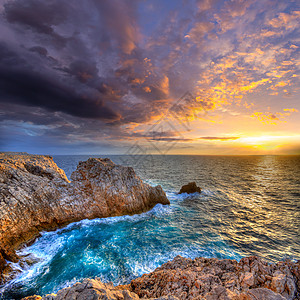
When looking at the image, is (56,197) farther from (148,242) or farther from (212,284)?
(212,284)

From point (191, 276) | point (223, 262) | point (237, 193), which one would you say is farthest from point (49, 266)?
point (237, 193)

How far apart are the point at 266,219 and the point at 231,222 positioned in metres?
6.47

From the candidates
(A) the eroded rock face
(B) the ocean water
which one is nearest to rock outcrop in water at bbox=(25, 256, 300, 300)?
(B) the ocean water

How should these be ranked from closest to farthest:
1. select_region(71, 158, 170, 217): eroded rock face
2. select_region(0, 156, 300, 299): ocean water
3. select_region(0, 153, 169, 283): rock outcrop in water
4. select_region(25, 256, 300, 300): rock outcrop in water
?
1. select_region(25, 256, 300, 300): rock outcrop in water
2. select_region(0, 156, 300, 299): ocean water
3. select_region(0, 153, 169, 283): rock outcrop in water
4. select_region(71, 158, 170, 217): eroded rock face

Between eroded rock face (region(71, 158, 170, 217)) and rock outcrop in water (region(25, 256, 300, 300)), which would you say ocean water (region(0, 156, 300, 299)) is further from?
rock outcrop in water (region(25, 256, 300, 300))

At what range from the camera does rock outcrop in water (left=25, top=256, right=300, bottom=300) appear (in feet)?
18.9

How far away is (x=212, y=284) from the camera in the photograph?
23.1ft

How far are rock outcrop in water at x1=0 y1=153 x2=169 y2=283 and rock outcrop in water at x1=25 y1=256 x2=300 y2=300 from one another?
11667mm

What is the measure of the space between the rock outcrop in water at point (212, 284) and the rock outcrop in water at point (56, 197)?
11667 mm

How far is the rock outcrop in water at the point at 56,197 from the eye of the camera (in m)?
→ 14.6

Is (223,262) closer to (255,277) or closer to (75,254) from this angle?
(255,277)

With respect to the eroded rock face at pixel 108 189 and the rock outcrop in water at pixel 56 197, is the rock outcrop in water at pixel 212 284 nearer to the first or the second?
the rock outcrop in water at pixel 56 197

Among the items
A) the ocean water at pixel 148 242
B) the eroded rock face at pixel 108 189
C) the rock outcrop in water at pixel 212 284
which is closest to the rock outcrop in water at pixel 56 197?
the eroded rock face at pixel 108 189

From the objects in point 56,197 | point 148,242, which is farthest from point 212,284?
point 56,197
